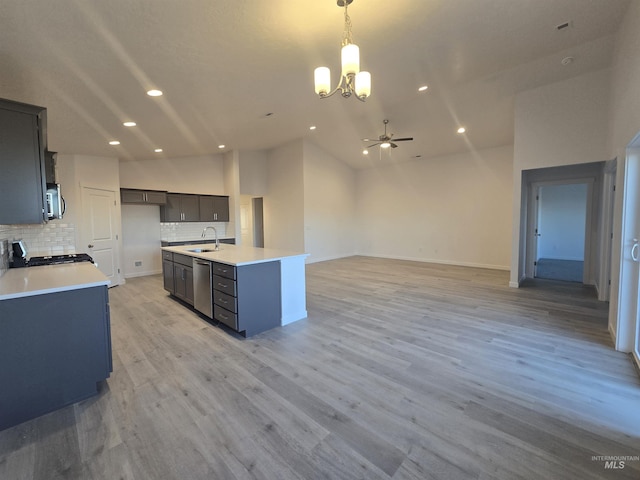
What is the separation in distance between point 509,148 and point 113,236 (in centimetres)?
907

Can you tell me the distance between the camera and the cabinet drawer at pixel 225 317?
3.27 m

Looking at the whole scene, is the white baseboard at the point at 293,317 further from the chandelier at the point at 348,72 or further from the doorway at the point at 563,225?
the doorway at the point at 563,225

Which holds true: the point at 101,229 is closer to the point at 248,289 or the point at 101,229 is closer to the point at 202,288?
the point at 202,288

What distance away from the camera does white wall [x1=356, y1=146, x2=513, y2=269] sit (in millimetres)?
7098

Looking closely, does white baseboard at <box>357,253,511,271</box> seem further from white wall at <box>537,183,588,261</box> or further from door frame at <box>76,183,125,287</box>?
door frame at <box>76,183,125,287</box>

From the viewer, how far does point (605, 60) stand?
12.9 feet

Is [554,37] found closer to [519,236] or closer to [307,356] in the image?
[519,236]

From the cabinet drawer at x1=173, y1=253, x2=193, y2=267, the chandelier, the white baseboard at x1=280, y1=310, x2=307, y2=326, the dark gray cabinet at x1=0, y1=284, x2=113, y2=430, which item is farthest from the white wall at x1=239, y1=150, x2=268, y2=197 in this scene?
the dark gray cabinet at x1=0, y1=284, x2=113, y2=430

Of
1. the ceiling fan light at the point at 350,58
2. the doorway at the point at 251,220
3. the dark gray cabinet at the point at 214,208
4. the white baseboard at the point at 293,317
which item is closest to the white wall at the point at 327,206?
the dark gray cabinet at the point at 214,208

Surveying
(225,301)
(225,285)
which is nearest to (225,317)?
(225,301)

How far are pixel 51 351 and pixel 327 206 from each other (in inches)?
287

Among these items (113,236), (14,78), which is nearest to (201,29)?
(14,78)

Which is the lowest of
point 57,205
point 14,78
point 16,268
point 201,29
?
point 16,268

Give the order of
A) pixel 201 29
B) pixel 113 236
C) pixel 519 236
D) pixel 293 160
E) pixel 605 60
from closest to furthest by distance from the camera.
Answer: pixel 201 29
pixel 605 60
pixel 519 236
pixel 113 236
pixel 293 160
